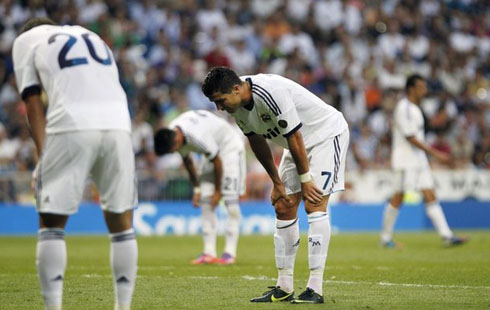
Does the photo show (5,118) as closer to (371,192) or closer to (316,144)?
(371,192)

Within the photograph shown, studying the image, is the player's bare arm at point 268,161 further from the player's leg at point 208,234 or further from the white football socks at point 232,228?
the white football socks at point 232,228

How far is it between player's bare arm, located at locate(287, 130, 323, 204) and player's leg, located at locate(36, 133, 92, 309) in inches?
84.3

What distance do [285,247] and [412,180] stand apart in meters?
8.20

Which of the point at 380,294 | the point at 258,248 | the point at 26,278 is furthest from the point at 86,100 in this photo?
the point at 258,248

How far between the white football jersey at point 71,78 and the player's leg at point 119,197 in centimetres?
15

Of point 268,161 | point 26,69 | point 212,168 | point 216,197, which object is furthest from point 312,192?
point 212,168

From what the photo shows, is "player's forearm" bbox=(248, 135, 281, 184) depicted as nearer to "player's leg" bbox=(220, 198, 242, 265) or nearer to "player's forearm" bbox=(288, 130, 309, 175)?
"player's forearm" bbox=(288, 130, 309, 175)

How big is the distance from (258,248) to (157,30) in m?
11.2

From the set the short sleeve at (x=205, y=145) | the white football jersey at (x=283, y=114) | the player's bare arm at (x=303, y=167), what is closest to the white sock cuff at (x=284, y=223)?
the player's bare arm at (x=303, y=167)

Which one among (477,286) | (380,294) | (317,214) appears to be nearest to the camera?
(317,214)

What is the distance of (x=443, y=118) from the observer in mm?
25781

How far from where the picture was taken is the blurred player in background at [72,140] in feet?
20.9

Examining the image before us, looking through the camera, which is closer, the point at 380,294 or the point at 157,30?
the point at 380,294

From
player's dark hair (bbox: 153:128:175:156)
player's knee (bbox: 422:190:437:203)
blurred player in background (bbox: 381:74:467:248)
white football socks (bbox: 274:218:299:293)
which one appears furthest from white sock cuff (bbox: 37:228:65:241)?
player's knee (bbox: 422:190:437:203)
